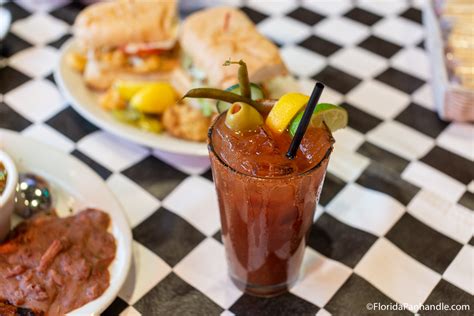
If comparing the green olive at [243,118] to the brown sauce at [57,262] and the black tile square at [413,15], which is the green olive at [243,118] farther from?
the black tile square at [413,15]

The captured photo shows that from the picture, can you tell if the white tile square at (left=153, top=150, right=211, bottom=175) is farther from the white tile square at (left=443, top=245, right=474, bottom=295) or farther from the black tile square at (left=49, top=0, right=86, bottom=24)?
the black tile square at (left=49, top=0, right=86, bottom=24)

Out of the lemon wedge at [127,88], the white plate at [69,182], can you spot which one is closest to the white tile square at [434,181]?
the white plate at [69,182]

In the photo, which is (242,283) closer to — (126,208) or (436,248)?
(126,208)

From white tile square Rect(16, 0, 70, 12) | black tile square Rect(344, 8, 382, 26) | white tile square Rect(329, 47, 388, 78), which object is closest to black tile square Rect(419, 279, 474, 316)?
white tile square Rect(329, 47, 388, 78)

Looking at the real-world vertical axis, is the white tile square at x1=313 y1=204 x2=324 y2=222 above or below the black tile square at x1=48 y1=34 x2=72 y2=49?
below

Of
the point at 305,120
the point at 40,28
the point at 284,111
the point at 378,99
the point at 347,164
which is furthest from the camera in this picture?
the point at 40,28

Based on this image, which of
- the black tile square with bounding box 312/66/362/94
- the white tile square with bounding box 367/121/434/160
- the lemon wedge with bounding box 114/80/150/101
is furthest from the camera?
the black tile square with bounding box 312/66/362/94

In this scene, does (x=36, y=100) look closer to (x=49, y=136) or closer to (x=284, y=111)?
(x=49, y=136)

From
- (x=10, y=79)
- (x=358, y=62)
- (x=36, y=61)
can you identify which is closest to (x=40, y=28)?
(x=36, y=61)
